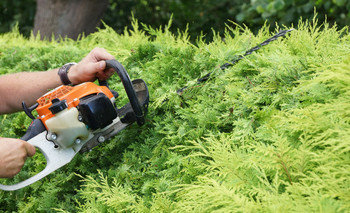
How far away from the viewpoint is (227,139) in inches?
66.7

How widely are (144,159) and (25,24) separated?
961 centimetres

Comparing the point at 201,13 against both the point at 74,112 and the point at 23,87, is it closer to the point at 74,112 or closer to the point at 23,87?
the point at 23,87

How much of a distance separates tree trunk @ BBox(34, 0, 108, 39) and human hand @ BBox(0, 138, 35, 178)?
17.2 feet

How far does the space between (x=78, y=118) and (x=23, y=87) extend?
0.94 meters

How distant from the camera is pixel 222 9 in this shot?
7969 mm

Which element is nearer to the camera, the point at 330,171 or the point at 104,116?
the point at 330,171

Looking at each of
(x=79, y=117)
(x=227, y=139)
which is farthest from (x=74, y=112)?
(x=227, y=139)

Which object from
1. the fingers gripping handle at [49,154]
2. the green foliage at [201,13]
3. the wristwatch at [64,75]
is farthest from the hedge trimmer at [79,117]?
the green foliage at [201,13]

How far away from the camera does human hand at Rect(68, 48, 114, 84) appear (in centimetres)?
214

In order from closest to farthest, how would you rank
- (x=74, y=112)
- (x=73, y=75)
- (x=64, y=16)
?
(x=74, y=112), (x=73, y=75), (x=64, y=16)

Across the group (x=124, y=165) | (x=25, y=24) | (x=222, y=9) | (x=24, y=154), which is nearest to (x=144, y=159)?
(x=124, y=165)

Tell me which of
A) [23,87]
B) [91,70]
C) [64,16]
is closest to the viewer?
[91,70]

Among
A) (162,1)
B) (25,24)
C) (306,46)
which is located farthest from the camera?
(25,24)

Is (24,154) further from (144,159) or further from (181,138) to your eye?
(181,138)
